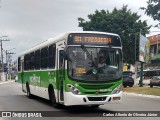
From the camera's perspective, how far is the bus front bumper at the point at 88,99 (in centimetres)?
1478

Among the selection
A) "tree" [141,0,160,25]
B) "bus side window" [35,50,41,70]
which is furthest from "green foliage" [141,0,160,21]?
"bus side window" [35,50,41,70]

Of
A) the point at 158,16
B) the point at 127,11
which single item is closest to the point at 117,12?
the point at 127,11

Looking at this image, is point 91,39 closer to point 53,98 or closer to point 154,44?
point 53,98

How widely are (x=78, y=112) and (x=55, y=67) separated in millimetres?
2283

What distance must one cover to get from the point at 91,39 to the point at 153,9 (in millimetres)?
21495

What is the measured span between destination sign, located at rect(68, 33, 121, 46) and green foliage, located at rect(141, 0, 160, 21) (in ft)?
67.9

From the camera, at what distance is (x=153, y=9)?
118ft

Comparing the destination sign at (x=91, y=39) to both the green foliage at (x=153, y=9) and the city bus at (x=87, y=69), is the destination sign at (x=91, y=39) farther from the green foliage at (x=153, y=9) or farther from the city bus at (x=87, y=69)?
the green foliage at (x=153, y=9)

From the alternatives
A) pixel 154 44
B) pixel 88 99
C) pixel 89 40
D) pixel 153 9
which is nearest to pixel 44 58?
pixel 89 40

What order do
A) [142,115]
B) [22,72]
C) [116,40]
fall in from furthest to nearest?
[22,72]
[116,40]
[142,115]

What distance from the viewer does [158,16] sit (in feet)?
118

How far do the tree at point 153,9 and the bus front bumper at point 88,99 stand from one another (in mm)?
21790

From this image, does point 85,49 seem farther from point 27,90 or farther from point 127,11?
point 127,11

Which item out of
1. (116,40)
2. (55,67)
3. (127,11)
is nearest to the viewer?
(116,40)
